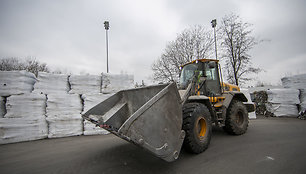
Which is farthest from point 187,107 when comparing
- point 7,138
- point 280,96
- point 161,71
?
point 161,71

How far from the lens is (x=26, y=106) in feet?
13.1

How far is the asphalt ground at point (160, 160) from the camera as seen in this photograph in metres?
2.04

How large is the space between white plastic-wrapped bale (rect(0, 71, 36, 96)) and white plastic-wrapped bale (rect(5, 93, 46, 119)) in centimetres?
22

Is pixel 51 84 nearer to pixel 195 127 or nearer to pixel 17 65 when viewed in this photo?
pixel 195 127

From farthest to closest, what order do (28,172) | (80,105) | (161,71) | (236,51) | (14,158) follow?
(161,71)
(236,51)
(80,105)
(14,158)
(28,172)

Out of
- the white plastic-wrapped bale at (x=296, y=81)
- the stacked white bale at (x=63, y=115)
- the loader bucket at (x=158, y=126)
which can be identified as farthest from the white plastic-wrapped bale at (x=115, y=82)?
the white plastic-wrapped bale at (x=296, y=81)

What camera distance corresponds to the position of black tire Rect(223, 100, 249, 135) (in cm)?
356

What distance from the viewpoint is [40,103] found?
4172 millimetres

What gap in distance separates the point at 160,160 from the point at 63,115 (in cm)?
375

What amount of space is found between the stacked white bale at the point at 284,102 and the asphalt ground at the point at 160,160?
478cm

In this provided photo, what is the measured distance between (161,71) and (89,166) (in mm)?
13930

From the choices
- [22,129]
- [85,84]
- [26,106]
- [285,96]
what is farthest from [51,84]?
[285,96]

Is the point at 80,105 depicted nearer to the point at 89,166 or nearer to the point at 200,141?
the point at 89,166

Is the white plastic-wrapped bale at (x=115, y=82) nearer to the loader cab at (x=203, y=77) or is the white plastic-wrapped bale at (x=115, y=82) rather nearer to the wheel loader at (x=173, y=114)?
the wheel loader at (x=173, y=114)
